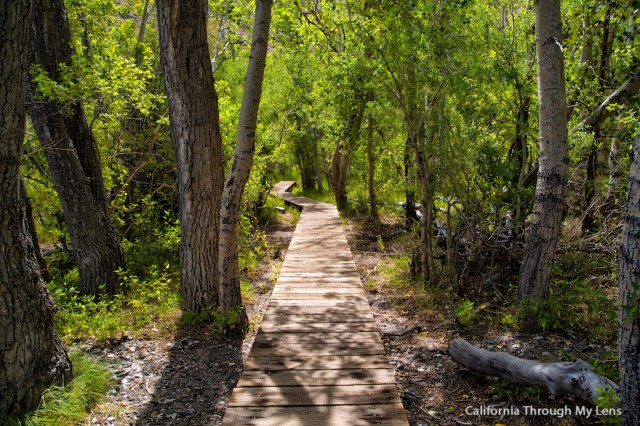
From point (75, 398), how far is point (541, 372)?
3896 mm

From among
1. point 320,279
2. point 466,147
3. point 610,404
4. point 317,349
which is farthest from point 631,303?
point 320,279

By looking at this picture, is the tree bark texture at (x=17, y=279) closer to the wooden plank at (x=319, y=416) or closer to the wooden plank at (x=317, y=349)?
the wooden plank at (x=319, y=416)

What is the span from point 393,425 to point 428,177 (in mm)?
4172

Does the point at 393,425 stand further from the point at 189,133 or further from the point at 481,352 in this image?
the point at 189,133

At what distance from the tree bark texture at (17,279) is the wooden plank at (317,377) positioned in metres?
1.68

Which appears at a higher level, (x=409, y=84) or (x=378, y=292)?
(x=409, y=84)

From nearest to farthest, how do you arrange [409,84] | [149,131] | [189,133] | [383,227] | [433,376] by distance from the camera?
[433,376], [189,133], [409,84], [149,131], [383,227]

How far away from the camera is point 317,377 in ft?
11.9

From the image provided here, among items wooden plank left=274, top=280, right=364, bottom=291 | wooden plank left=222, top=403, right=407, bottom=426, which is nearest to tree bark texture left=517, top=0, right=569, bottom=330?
wooden plank left=222, top=403, right=407, bottom=426

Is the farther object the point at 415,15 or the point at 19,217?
the point at 415,15

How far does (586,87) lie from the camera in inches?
229

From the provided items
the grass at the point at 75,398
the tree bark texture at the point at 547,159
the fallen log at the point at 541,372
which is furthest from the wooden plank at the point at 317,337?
the tree bark texture at the point at 547,159

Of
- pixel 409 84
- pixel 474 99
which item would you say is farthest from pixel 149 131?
pixel 474 99

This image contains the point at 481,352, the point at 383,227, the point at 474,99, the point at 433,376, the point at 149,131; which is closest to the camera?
the point at 481,352
